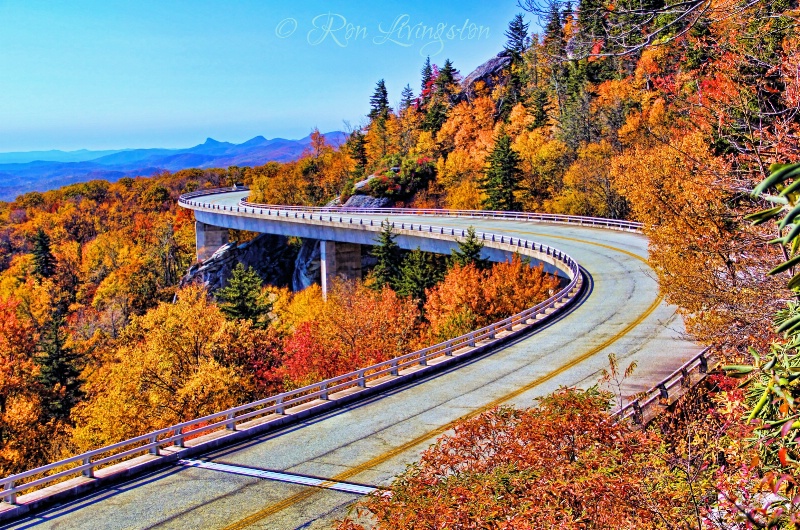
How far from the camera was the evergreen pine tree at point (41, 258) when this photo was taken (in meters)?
93.4

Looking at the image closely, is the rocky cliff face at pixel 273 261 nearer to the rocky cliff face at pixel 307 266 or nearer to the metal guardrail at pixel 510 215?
the rocky cliff face at pixel 307 266

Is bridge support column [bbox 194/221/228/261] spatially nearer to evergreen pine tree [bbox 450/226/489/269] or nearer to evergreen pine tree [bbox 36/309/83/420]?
evergreen pine tree [bbox 36/309/83/420]

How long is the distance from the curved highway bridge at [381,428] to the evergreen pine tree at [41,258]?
77.4 m

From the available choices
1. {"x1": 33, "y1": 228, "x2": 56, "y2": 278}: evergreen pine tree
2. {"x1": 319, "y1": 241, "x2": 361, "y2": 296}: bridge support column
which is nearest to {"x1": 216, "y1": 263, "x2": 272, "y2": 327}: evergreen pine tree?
{"x1": 319, "y1": 241, "x2": 361, "y2": 296}: bridge support column

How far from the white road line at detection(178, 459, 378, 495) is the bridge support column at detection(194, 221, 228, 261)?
8257 centimetres

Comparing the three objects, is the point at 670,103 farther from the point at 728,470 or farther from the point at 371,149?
the point at 728,470

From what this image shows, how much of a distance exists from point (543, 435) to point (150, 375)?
2495 centimetres

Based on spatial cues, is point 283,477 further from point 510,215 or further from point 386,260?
point 510,215

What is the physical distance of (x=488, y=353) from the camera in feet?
90.4

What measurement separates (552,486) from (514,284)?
33.2 m

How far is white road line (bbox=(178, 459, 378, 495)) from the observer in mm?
15406

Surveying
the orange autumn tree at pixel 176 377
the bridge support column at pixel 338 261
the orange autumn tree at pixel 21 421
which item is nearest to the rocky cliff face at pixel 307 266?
the bridge support column at pixel 338 261

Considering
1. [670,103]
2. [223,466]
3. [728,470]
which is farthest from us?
[670,103]

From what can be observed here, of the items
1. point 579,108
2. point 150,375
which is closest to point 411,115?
point 579,108
